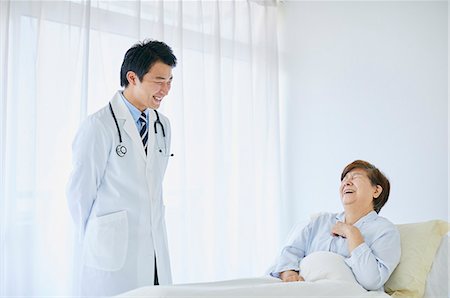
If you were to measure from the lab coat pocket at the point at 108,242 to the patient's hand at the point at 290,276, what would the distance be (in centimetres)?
57

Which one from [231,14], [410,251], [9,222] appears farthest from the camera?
[231,14]

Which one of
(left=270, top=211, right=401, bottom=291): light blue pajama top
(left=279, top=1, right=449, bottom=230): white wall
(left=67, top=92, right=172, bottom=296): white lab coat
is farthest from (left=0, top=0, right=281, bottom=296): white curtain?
(left=270, top=211, right=401, bottom=291): light blue pajama top

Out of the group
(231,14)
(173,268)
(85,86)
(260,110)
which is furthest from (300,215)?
(85,86)

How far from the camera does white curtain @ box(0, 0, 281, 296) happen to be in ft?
8.18

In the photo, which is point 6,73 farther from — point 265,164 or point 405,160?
point 405,160

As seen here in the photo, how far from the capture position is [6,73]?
246 centimetres

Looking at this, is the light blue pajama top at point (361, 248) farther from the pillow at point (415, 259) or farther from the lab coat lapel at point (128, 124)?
the lab coat lapel at point (128, 124)

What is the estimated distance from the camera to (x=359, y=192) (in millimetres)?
2117

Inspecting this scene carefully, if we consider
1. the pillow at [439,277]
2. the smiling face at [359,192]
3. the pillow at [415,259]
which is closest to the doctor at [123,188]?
the smiling face at [359,192]

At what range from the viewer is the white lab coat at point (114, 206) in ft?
6.64

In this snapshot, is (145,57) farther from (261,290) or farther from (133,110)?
(261,290)

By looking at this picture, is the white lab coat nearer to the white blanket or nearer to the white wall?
the white blanket

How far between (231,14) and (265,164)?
958mm

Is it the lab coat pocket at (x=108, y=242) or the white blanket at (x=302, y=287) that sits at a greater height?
the lab coat pocket at (x=108, y=242)
